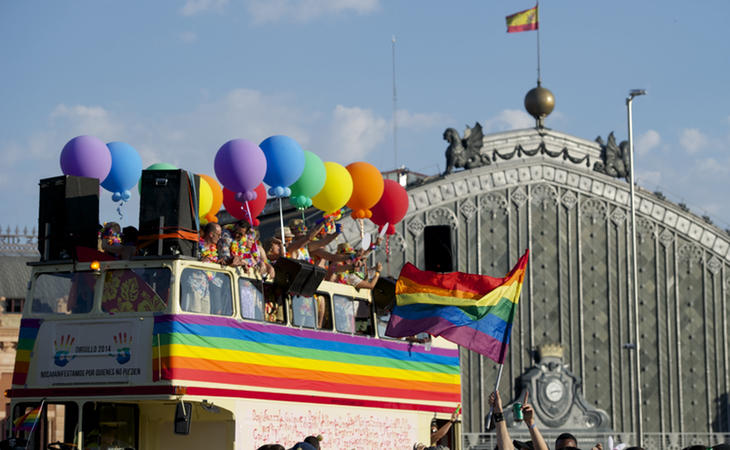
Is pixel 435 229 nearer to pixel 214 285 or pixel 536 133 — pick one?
pixel 214 285

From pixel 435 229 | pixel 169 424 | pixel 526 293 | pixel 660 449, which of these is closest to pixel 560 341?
pixel 526 293

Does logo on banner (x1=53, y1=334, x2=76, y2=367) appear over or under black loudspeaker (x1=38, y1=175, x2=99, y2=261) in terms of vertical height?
under

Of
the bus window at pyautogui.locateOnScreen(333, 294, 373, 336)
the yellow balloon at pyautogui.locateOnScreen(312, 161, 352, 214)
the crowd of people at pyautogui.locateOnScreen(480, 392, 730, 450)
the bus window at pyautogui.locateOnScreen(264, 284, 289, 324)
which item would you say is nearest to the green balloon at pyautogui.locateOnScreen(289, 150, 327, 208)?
the yellow balloon at pyautogui.locateOnScreen(312, 161, 352, 214)

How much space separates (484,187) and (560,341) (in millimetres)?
6177

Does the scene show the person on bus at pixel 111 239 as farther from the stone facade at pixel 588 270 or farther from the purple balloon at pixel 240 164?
the stone facade at pixel 588 270

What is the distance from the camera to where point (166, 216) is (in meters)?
15.1

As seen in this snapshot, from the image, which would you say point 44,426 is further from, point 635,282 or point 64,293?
point 635,282

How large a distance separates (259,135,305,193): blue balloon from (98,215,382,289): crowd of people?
86cm

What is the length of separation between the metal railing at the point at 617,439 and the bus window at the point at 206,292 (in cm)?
2617

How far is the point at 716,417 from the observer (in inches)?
1734

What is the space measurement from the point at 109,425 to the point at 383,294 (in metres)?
5.12

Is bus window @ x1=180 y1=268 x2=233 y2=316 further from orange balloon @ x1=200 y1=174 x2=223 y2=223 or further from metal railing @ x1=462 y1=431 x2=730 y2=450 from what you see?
metal railing @ x1=462 y1=431 x2=730 y2=450

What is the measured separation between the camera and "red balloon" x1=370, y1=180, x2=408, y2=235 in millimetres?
20641

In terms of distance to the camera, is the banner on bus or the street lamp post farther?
the street lamp post
